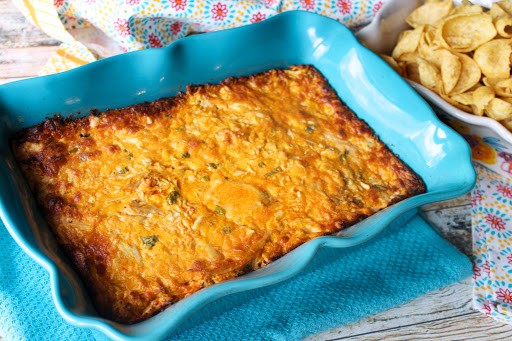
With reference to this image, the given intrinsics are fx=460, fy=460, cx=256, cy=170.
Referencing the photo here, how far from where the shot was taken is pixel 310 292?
6.85ft

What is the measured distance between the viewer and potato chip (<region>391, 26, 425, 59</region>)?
2738mm

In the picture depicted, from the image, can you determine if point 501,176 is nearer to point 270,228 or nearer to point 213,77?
point 270,228

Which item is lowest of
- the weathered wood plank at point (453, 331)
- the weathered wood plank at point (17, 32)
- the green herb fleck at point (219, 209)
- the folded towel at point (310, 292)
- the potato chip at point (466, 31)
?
the weathered wood plank at point (453, 331)

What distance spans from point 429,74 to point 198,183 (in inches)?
56.9

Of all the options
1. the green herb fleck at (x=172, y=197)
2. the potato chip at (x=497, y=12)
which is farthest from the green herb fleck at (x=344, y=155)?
the potato chip at (x=497, y=12)

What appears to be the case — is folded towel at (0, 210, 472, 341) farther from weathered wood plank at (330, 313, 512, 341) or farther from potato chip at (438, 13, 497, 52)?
potato chip at (438, 13, 497, 52)

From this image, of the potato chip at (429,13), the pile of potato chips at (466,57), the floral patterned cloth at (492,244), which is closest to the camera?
the floral patterned cloth at (492,244)

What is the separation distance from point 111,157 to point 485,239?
1941mm

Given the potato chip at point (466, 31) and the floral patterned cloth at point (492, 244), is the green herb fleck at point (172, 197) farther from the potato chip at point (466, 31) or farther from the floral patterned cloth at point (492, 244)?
the potato chip at point (466, 31)

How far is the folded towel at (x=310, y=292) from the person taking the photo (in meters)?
1.86

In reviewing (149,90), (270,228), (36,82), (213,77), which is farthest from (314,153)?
(36,82)

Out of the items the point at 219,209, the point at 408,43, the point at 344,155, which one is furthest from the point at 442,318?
the point at 408,43

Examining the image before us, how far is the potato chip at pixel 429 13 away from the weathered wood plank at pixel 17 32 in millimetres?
2319

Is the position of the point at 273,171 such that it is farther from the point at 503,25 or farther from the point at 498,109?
the point at 503,25
